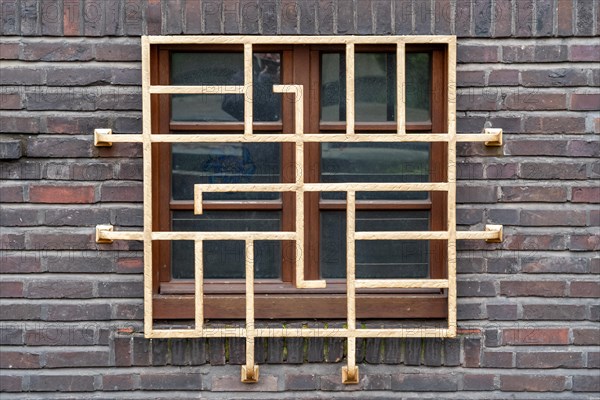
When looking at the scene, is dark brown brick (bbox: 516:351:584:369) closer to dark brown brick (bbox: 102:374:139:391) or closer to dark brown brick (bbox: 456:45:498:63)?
dark brown brick (bbox: 456:45:498:63)

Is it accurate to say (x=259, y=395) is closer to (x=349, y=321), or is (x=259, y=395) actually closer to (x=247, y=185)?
(x=349, y=321)

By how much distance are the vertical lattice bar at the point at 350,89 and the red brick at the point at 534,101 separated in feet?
1.93

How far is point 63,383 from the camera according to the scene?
303 centimetres

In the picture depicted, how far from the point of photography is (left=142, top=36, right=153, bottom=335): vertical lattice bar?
285cm

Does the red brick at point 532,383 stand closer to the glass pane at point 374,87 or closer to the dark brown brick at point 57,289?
the glass pane at point 374,87

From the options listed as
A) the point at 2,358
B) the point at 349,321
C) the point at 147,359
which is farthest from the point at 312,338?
the point at 2,358

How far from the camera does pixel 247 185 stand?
9.44ft

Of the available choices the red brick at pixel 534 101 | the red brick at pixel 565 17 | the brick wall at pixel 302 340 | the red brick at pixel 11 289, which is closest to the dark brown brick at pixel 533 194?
the brick wall at pixel 302 340

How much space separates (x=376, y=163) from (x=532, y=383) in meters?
1.01

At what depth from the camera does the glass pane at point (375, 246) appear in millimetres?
3090

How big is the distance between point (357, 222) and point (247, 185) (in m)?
0.47

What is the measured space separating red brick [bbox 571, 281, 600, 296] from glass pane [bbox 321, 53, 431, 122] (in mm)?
829

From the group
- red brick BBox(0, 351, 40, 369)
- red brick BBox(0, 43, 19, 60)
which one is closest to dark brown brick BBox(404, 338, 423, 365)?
red brick BBox(0, 351, 40, 369)

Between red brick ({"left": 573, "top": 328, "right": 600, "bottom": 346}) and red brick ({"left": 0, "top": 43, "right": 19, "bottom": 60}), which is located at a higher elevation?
red brick ({"left": 0, "top": 43, "right": 19, "bottom": 60})
